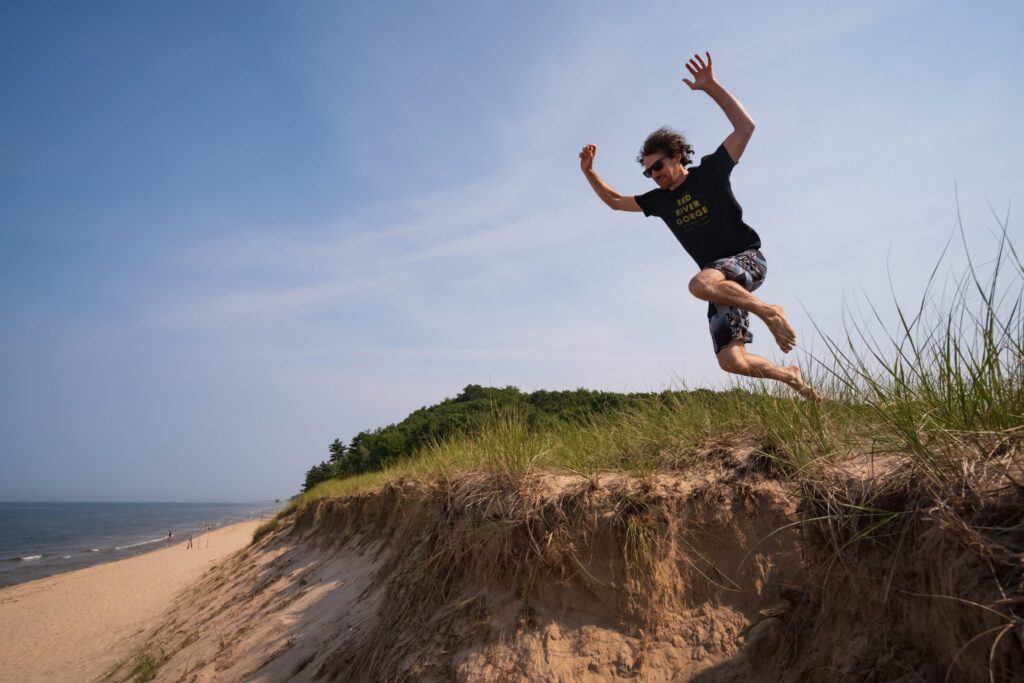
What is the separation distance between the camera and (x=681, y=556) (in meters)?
2.74

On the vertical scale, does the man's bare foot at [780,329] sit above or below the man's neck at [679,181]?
below

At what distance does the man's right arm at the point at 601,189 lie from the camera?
4184 mm

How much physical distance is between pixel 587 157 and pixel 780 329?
6.72ft

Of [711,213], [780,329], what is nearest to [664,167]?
[711,213]

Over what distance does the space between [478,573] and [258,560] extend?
870 cm

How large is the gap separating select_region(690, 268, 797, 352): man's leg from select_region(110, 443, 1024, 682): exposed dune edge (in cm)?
82

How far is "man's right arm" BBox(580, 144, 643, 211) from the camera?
4184 mm

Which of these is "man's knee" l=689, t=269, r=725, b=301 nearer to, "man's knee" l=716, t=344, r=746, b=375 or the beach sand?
"man's knee" l=716, t=344, r=746, b=375

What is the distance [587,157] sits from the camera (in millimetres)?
4328

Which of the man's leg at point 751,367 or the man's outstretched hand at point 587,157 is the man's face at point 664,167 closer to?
the man's outstretched hand at point 587,157

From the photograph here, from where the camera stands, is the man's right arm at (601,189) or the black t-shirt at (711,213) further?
the man's right arm at (601,189)

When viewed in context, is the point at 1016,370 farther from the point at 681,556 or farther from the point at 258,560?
the point at 258,560

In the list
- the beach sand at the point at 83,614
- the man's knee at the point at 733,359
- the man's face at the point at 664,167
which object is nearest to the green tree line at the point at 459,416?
the man's knee at the point at 733,359

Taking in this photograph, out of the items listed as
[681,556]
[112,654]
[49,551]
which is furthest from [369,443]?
[49,551]
